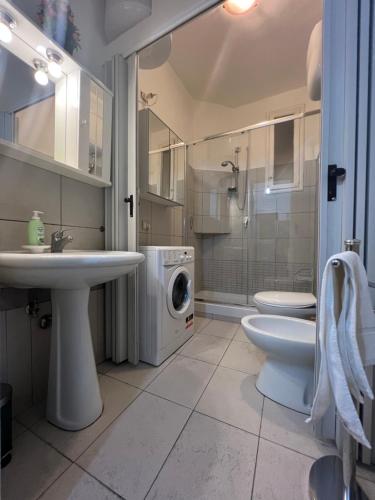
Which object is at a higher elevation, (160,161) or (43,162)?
(160,161)

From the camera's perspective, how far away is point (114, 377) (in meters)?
1.25

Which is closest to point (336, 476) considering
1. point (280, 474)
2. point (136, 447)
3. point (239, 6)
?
point (280, 474)

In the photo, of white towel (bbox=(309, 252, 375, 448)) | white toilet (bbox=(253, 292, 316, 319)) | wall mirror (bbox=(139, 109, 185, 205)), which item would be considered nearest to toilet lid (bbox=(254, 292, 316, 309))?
white toilet (bbox=(253, 292, 316, 319))

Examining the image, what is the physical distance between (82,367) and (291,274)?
2.25 metres

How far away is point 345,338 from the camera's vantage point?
1.75ft

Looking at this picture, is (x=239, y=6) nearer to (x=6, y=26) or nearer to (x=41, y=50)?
(x=41, y=50)

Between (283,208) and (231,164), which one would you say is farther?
(231,164)

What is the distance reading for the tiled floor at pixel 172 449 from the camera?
677 millimetres

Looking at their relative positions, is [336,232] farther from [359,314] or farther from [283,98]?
[283,98]

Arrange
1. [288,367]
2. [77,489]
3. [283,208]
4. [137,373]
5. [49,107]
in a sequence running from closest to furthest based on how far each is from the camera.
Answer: [77,489] < [288,367] < [49,107] < [137,373] < [283,208]

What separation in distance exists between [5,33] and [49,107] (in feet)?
0.94

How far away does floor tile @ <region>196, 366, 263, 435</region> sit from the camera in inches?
37.5

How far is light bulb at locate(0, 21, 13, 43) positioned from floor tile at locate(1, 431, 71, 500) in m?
1.71

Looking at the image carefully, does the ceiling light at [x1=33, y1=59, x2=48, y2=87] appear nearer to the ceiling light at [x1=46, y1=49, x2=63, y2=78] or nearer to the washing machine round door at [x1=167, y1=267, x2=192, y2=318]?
the ceiling light at [x1=46, y1=49, x2=63, y2=78]
